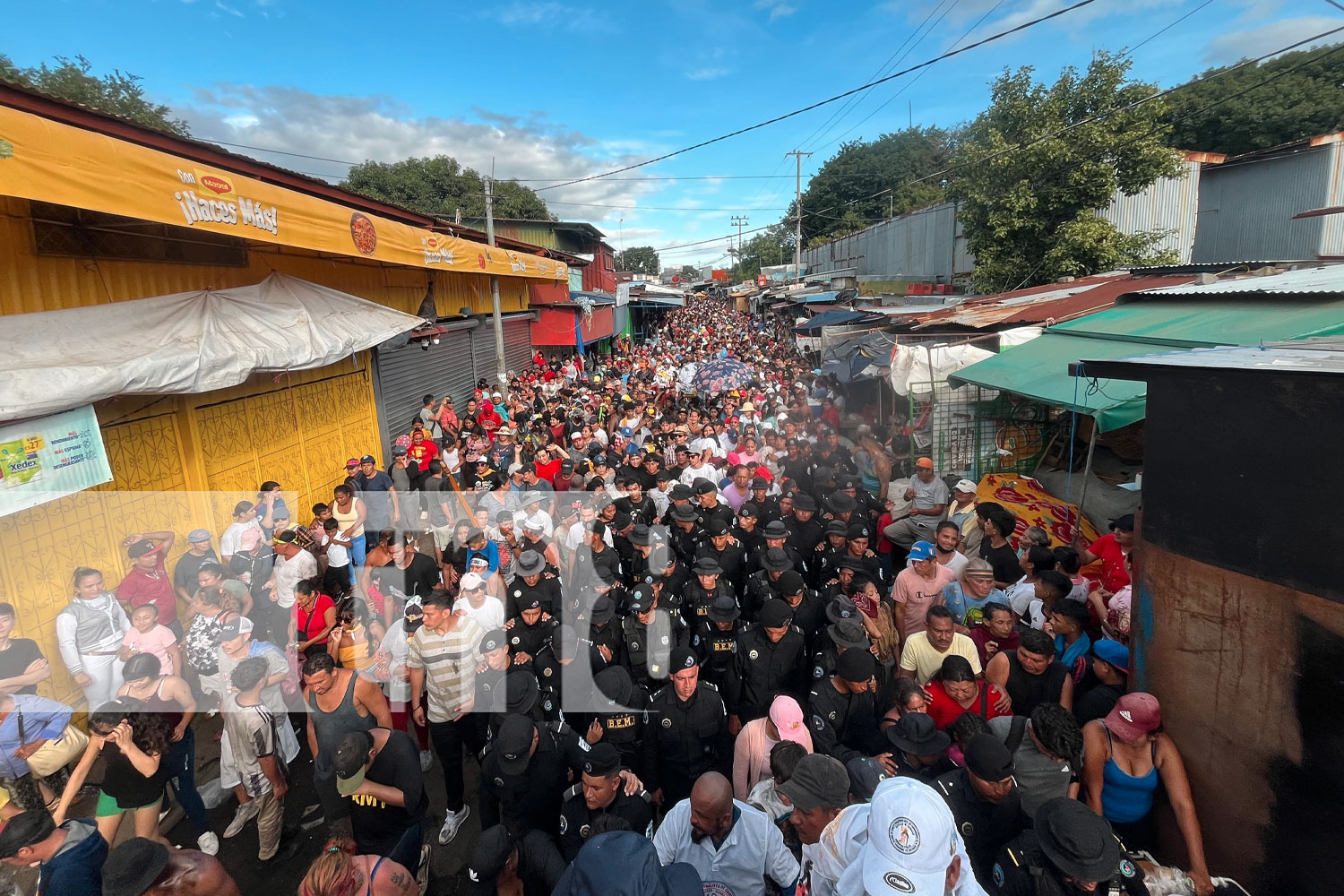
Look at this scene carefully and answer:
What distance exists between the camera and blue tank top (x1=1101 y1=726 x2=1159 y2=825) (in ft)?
10.2

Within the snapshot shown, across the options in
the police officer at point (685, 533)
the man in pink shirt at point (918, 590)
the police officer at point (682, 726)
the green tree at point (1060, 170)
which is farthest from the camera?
the green tree at point (1060, 170)

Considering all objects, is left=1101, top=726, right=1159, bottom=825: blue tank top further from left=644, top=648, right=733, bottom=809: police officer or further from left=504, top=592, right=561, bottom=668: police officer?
left=504, top=592, right=561, bottom=668: police officer

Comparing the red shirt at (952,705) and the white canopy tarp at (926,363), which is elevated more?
the white canopy tarp at (926,363)

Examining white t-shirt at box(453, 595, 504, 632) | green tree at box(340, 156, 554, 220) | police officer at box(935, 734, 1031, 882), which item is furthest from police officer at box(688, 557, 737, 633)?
green tree at box(340, 156, 554, 220)

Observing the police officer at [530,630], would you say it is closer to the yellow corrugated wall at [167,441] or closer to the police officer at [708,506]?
the police officer at [708,506]

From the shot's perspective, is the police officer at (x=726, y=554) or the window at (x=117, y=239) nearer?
the window at (x=117, y=239)

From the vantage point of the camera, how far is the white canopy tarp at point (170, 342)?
440 centimetres

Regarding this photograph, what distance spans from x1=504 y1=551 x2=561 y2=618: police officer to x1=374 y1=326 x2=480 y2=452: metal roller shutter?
23.0 feet

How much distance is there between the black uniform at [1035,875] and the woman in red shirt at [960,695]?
918mm

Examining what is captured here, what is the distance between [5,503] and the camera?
4.16 meters

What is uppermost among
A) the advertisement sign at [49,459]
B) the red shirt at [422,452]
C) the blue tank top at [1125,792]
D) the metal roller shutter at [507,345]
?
the metal roller shutter at [507,345]

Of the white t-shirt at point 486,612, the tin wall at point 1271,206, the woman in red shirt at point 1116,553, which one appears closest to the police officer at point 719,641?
the white t-shirt at point 486,612

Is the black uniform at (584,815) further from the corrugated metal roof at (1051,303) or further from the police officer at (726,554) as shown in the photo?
the corrugated metal roof at (1051,303)

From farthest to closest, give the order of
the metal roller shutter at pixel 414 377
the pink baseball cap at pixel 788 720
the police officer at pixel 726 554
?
the metal roller shutter at pixel 414 377 → the police officer at pixel 726 554 → the pink baseball cap at pixel 788 720
